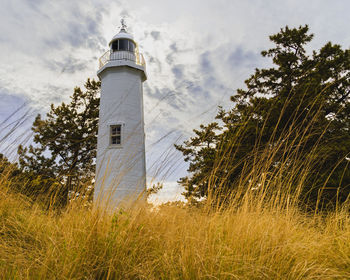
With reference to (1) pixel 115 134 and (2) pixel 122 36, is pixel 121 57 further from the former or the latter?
(1) pixel 115 134

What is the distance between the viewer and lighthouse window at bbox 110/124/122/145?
29.2ft

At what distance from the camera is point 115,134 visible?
29.6 feet

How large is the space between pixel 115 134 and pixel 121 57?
3204 mm

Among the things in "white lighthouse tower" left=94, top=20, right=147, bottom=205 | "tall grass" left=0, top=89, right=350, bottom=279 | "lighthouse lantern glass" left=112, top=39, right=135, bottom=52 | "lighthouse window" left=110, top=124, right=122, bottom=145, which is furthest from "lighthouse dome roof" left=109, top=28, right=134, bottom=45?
"tall grass" left=0, top=89, right=350, bottom=279

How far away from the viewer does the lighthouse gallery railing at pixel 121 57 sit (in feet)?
32.4

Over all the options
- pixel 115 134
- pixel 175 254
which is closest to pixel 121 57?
pixel 115 134

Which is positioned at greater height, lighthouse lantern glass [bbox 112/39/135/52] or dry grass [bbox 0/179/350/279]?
lighthouse lantern glass [bbox 112/39/135/52]

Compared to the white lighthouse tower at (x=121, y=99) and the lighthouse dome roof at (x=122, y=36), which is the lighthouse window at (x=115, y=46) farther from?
the lighthouse dome roof at (x=122, y=36)

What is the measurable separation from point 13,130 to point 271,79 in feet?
31.9

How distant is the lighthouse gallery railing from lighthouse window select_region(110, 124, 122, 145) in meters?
2.86

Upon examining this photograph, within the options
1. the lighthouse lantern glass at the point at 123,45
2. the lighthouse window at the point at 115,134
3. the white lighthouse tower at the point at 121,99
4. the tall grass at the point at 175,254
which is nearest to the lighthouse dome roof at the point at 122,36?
the white lighthouse tower at the point at 121,99

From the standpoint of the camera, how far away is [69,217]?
2150 mm

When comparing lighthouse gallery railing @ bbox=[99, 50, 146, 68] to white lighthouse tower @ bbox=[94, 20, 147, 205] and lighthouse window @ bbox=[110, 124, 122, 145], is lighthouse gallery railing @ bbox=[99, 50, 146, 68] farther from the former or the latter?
lighthouse window @ bbox=[110, 124, 122, 145]

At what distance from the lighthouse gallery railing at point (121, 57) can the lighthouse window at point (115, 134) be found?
9.38ft
